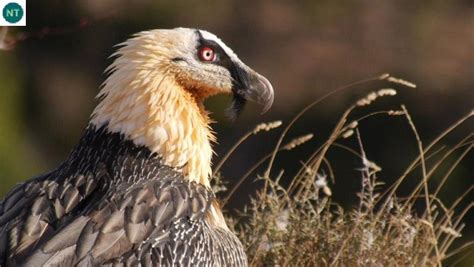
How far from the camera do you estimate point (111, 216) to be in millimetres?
5805

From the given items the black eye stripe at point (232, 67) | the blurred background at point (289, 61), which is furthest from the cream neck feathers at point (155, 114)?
the blurred background at point (289, 61)

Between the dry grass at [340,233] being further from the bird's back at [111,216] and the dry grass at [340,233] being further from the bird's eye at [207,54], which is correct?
the bird's back at [111,216]

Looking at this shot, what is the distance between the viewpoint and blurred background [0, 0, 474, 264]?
48.6ft

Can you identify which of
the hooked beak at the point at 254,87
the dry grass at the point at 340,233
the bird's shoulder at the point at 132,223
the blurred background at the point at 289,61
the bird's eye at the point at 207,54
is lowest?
the blurred background at the point at 289,61

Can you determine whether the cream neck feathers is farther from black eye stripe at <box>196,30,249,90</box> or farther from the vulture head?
black eye stripe at <box>196,30,249,90</box>

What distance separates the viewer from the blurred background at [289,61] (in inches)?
584

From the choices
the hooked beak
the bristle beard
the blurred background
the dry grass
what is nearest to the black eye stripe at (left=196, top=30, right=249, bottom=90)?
the hooked beak

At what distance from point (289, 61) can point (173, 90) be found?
10830mm

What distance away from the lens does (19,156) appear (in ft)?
42.1

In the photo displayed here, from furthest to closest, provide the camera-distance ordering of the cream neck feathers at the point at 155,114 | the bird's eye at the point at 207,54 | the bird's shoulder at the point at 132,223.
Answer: the bird's eye at the point at 207,54 → the cream neck feathers at the point at 155,114 → the bird's shoulder at the point at 132,223

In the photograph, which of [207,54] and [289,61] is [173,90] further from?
[289,61]

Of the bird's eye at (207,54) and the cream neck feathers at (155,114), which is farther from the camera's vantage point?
the bird's eye at (207,54)

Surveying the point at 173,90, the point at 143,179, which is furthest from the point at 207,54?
the point at 143,179

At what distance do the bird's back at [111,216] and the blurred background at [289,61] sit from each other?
7857mm
